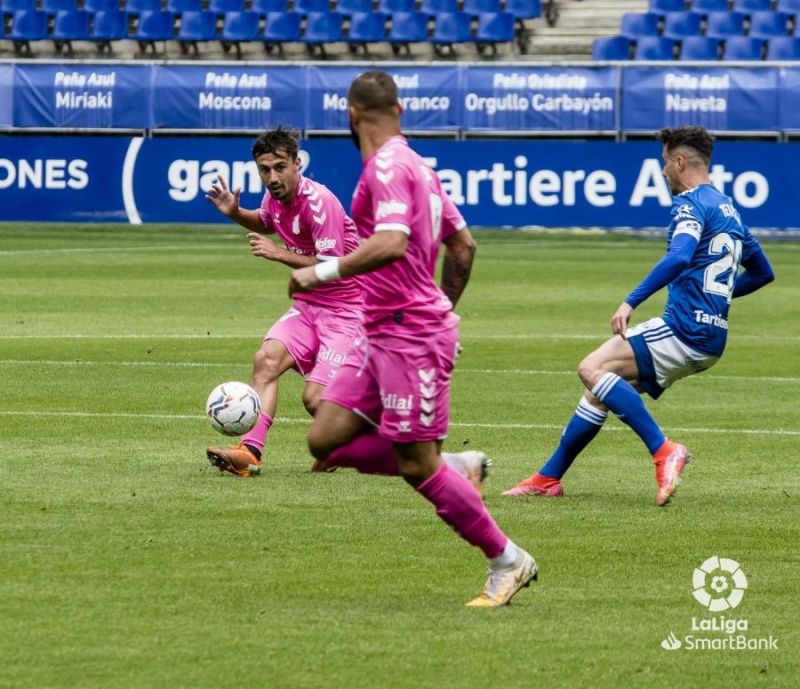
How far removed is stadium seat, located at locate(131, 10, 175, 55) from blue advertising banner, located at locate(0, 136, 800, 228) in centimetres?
674

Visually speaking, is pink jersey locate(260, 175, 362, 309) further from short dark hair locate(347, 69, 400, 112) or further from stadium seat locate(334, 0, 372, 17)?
stadium seat locate(334, 0, 372, 17)

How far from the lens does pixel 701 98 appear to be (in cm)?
2788

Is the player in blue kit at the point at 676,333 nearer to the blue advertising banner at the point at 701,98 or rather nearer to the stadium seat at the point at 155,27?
the blue advertising banner at the point at 701,98

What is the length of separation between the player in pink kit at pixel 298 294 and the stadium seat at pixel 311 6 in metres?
26.2

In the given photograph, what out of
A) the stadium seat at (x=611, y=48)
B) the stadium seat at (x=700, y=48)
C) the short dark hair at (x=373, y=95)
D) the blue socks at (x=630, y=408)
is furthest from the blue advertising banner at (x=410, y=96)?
the short dark hair at (x=373, y=95)

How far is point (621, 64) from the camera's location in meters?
28.2

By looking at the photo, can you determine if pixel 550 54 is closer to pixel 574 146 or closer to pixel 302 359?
pixel 574 146

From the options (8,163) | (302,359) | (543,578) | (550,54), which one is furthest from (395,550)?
(550,54)

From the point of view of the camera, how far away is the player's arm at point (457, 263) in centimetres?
704

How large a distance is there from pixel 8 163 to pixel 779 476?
71.7ft

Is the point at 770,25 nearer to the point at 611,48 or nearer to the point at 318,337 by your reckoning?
the point at 611,48

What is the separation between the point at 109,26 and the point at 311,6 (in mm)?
4142

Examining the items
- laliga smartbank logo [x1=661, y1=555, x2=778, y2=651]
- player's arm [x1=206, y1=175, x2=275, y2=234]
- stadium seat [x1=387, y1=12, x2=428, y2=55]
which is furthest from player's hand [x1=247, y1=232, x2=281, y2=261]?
stadium seat [x1=387, y1=12, x2=428, y2=55]

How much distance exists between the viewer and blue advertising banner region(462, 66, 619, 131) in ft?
92.7
